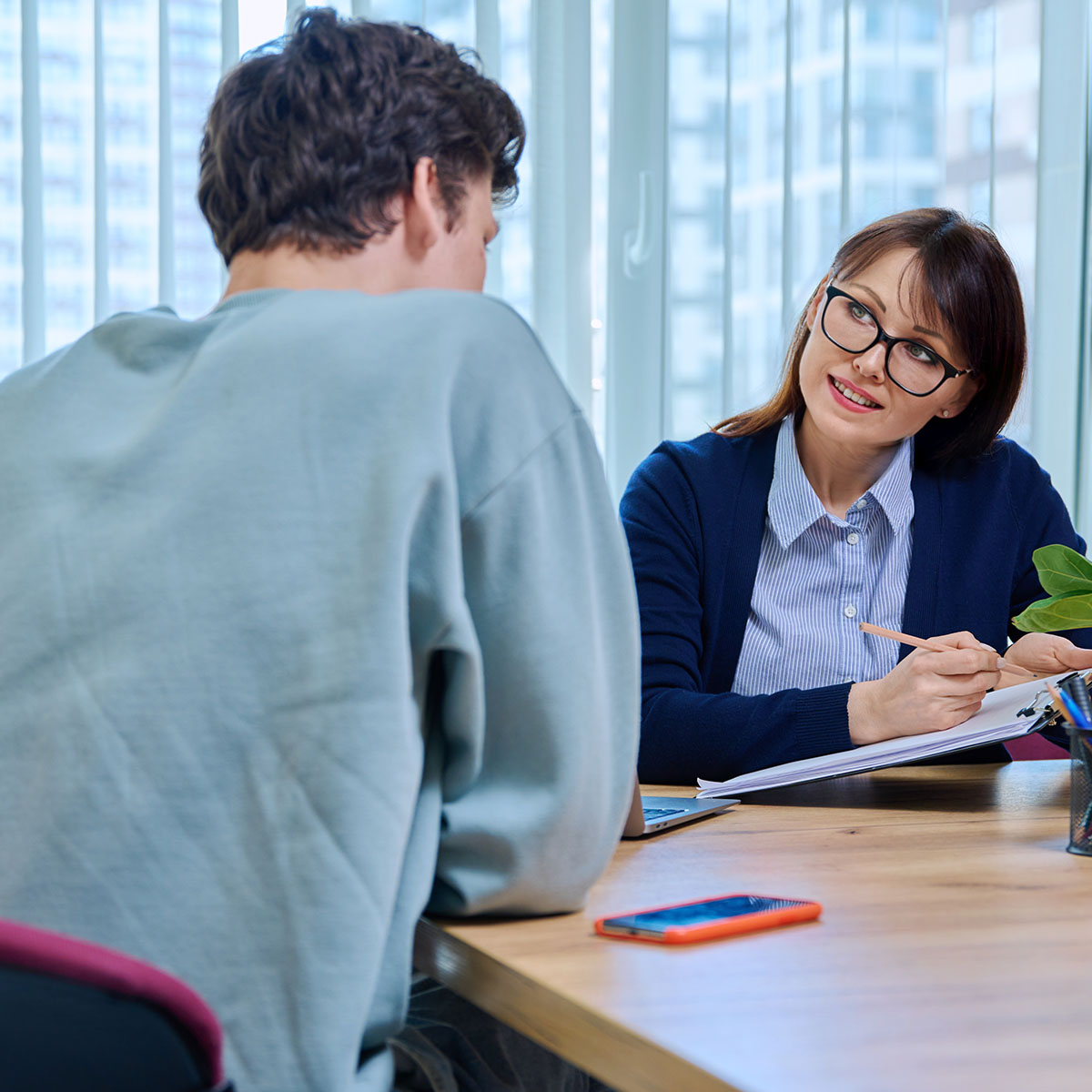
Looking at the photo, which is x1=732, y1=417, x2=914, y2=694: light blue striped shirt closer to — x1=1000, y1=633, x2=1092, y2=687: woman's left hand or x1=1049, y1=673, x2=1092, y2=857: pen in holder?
x1=1000, y1=633, x2=1092, y2=687: woman's left hand

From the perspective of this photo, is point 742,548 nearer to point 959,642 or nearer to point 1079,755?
point 959,642

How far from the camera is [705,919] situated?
2.31 ft

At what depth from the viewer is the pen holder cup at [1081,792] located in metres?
0.86

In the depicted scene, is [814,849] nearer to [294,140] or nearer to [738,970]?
[738,970]

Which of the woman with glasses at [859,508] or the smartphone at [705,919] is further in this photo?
the woman with glasses at [859,508]

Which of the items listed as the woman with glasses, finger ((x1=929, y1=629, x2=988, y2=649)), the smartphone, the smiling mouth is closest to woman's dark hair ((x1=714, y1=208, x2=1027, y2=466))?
the woman with glasses

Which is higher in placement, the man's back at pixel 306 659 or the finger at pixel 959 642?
the man's back at pixel 306 659

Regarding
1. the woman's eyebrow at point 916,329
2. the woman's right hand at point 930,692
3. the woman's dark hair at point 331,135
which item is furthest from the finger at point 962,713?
the woman's dark hair at point 331,135

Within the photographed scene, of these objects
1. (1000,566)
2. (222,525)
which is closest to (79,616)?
(222,525)

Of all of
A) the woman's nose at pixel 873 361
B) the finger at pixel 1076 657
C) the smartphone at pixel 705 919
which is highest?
the woman's nose at pixel 873 361

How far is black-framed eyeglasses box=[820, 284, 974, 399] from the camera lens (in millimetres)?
1482

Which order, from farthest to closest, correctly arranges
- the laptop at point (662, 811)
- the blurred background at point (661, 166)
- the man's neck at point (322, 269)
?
1. the blurred background at point (661, 166)
2. the laptop at point (662, 811)
3. the man's neck at point (322, 269)

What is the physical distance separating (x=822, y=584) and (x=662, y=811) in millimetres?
550

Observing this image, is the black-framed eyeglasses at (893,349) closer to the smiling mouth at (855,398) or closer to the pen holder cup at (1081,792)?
the smiling mouth at (855,398)
